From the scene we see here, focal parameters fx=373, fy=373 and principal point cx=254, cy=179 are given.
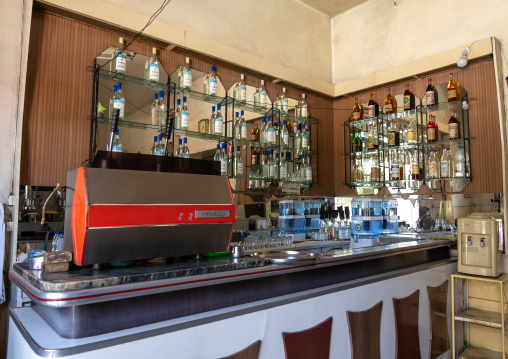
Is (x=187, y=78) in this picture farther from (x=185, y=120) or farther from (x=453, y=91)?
(x=453, y=91)

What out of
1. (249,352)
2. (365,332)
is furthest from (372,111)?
(249,352)

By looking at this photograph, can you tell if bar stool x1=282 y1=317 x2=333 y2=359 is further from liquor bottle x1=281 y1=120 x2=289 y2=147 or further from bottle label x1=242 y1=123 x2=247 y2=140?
liquor bottle x1=281 y1=120 x2=289 y2=147

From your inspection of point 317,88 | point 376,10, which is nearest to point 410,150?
point 317,88

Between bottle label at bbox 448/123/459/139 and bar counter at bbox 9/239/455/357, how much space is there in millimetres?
2027

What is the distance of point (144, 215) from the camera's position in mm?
1398

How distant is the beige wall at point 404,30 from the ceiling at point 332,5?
7cm

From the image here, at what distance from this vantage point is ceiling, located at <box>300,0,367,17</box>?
427 cm

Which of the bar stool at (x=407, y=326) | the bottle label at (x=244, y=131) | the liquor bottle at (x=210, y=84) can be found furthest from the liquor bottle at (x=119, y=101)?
the bar stool at (x=407, y=326)

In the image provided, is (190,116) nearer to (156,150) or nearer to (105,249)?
(156,150)

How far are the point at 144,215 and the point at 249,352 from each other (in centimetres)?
69

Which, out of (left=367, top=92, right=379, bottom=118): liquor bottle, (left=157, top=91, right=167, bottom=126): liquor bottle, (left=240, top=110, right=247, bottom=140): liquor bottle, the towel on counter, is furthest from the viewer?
(left=367, top=92, right=379, bottom=118): liquor bottle

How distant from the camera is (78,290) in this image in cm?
113

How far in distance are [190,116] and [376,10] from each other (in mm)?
2591

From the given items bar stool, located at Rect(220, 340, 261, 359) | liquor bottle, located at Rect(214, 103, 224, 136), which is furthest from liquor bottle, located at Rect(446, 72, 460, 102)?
bar stool, located at Rect(220, 340, 261, 359)
